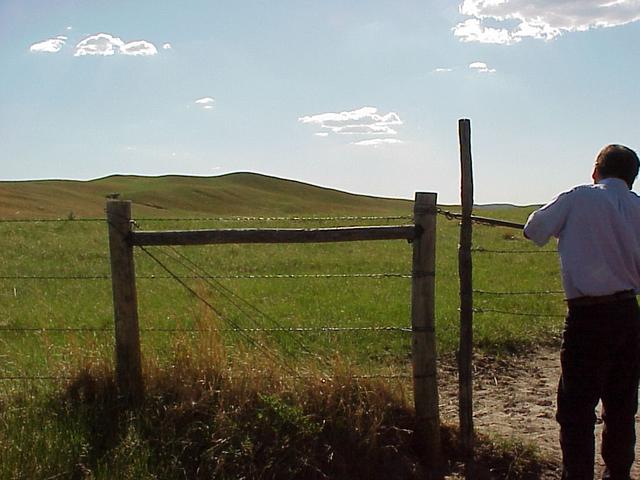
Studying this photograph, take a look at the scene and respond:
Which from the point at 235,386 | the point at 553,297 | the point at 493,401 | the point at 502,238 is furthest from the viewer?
the point at 502,238

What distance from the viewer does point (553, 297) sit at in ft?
41.4

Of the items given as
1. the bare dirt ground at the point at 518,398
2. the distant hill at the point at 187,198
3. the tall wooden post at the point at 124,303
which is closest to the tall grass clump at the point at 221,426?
the tall wooden post at the point at 124,303

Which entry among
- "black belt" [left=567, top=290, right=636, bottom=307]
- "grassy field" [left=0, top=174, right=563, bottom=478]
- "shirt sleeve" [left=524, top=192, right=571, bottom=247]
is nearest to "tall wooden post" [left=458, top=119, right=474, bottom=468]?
"grassy field" [left=0, top=174, right=563, bottom=478]

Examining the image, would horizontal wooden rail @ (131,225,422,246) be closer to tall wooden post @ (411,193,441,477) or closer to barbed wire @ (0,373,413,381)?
tall wooden post @ (411,193,441,477)

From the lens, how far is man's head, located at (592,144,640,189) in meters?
4.71

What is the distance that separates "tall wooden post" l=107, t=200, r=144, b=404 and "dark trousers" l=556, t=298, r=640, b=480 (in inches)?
117

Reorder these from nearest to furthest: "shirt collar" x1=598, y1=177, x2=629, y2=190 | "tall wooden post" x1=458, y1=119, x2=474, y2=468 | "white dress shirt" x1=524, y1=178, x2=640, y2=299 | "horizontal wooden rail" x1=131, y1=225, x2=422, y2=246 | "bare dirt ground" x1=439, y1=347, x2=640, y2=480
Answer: "white dress shirt" x1=524, y1=178, x2=640, y2=299 < "shirt collar" x1=598, y1=177, x2=629, y2=190 < "horizontal wooden rail" x1=131, y1=225, x2=422, y2=246 < "tall wooden post" x1=458, y1=119, x2=474, y2=468 < "bare dirt ground" x1=439, y1=347, x2=640, y2=480

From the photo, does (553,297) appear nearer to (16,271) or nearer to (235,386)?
(235,386)

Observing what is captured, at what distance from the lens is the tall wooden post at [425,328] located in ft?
17.6

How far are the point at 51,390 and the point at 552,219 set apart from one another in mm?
3758

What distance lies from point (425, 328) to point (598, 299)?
1.29m

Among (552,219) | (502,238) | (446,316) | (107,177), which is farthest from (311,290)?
(107,177)

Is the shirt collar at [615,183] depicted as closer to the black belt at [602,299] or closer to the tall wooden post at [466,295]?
the black belt at [602,299]

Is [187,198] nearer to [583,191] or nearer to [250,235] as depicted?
[250,235]
